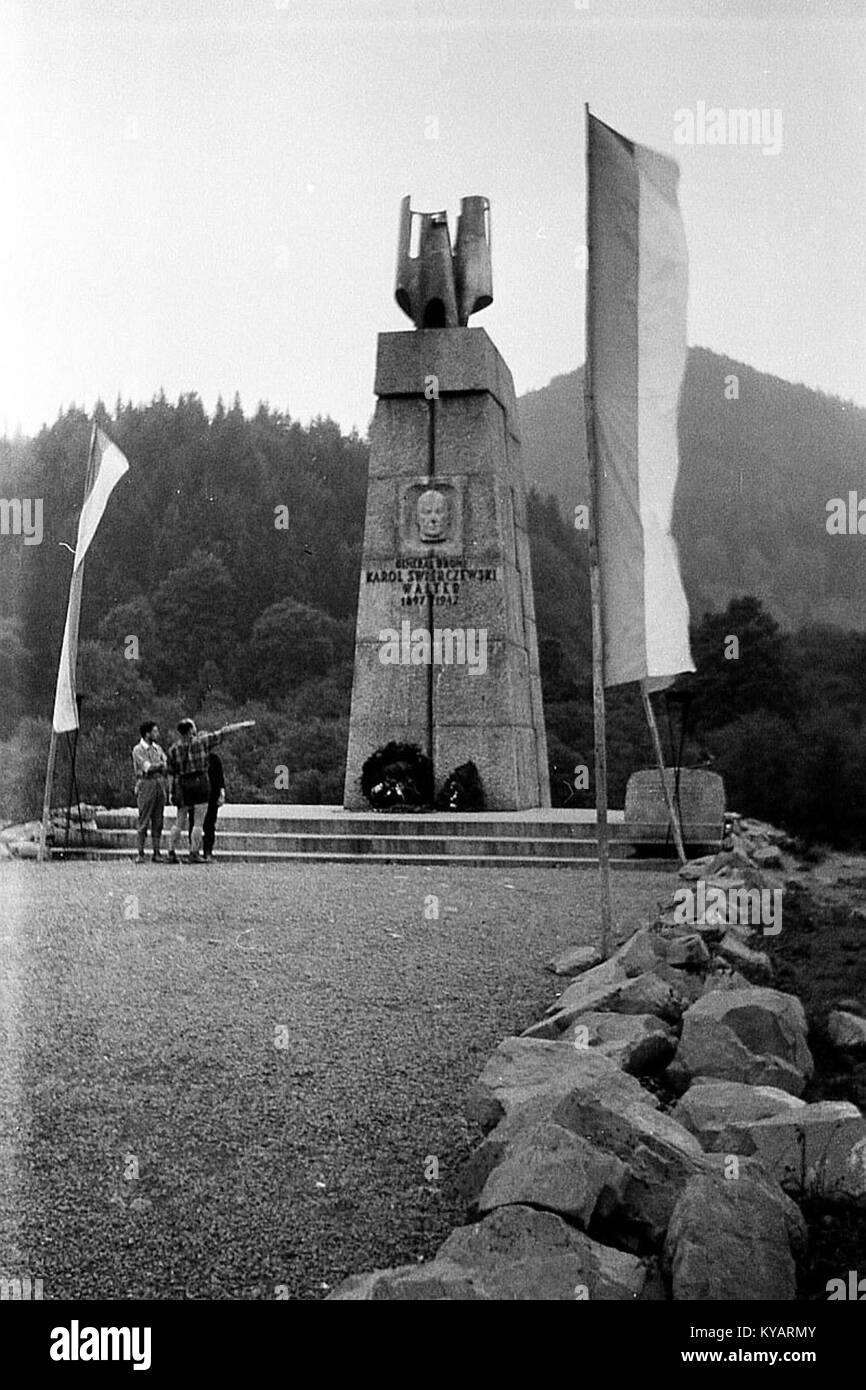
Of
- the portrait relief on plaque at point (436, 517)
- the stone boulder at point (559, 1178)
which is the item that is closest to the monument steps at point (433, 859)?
the portrait relief on plaque at point (436, 517)

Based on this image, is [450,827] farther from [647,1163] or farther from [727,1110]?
[647,1163]

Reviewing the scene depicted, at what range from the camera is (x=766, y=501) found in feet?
170

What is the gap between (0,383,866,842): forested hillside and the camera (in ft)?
56.6

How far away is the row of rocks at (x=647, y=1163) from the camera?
249 centimetres

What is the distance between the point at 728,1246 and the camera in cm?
253

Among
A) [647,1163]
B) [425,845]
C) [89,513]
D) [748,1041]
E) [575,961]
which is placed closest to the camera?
[647,1163]

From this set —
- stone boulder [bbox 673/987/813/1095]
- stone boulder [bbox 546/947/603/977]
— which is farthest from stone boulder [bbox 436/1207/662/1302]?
stone boulder [bbox 546/947/603/977]

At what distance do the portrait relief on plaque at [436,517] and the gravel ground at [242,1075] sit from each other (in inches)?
248

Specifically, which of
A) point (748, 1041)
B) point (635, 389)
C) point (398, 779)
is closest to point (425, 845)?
point (398, 779)

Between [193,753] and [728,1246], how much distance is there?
7143 mm
